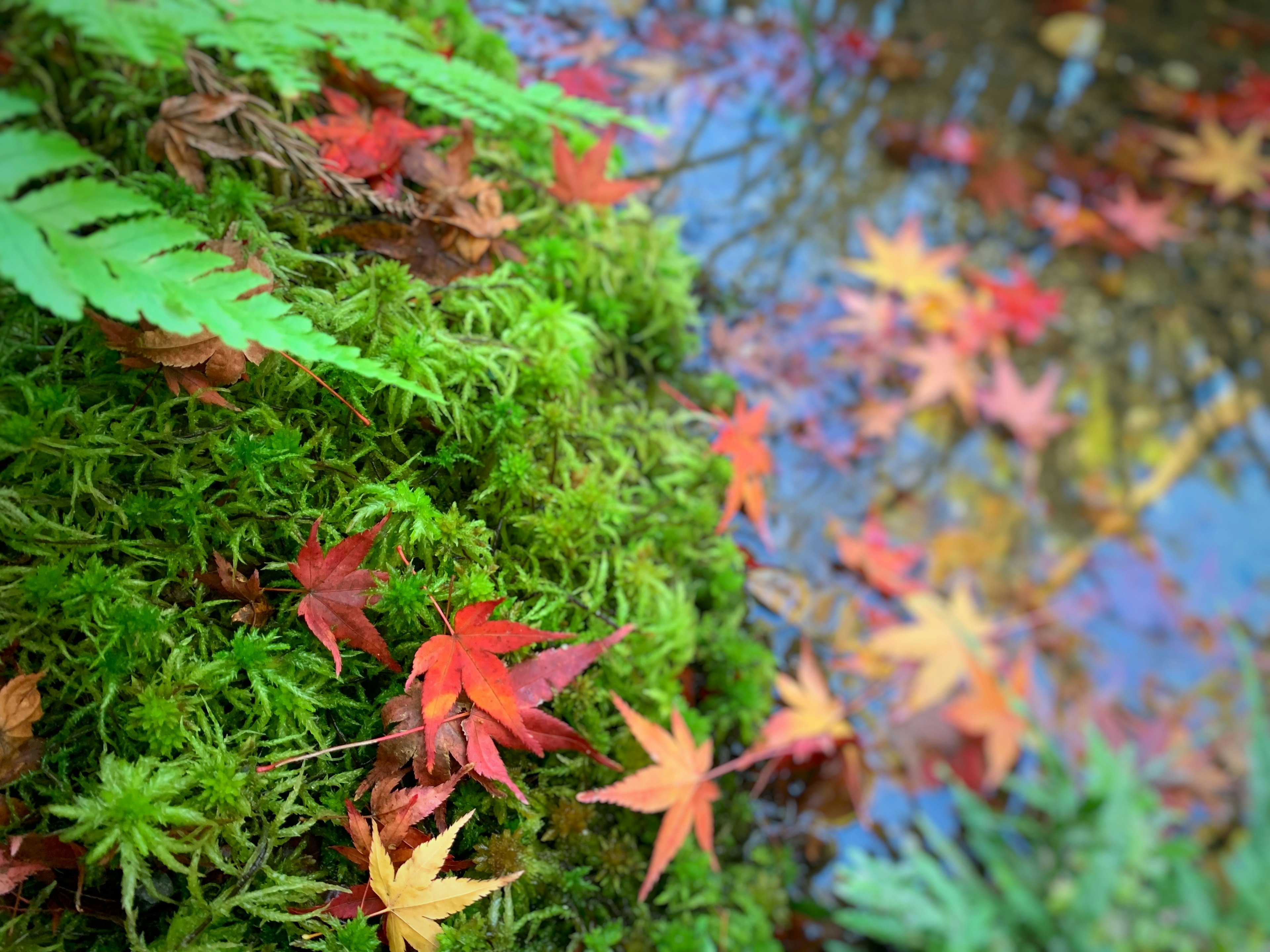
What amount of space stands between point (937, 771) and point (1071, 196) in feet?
7.92

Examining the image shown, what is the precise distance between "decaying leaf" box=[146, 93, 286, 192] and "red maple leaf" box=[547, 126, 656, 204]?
59 cm

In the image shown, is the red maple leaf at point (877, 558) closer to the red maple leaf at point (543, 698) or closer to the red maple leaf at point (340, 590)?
the red maple leaf at point (543, 698)

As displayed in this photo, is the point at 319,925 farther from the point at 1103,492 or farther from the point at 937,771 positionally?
the point at 1103,492

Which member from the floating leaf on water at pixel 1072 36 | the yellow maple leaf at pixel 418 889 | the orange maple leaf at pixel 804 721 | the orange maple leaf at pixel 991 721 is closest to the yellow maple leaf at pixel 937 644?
the orange maple leaf at pixel 991 721

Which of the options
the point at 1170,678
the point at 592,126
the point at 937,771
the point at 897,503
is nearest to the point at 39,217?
the point at 592,126


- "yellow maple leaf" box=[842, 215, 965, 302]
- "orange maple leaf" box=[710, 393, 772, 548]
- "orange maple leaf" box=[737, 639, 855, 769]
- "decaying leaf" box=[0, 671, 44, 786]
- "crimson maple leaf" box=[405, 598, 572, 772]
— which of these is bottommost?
"orange maple leaf" box=[737, 639, 855, 769]

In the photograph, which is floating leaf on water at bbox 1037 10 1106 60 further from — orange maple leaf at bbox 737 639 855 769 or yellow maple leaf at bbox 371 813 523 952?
yellow maple leaf at bbox 371 813 523 952

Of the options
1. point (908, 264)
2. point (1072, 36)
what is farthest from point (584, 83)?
point (1072, 36)

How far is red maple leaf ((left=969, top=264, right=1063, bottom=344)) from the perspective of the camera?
284cm

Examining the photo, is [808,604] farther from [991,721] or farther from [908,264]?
[908,264]

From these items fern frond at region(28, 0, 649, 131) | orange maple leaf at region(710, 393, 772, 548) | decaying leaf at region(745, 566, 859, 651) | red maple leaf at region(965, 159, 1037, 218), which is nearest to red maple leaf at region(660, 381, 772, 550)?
orange maple leaf at region(710, 393, 772, 548)

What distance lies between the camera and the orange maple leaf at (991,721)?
2254 millimetres

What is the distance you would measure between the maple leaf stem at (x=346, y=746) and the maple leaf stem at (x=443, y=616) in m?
0.13

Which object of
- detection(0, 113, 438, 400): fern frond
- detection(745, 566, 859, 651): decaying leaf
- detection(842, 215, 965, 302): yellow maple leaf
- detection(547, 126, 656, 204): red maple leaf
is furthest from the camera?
detection(842, 215, 965, 302): yellow maple leaf
